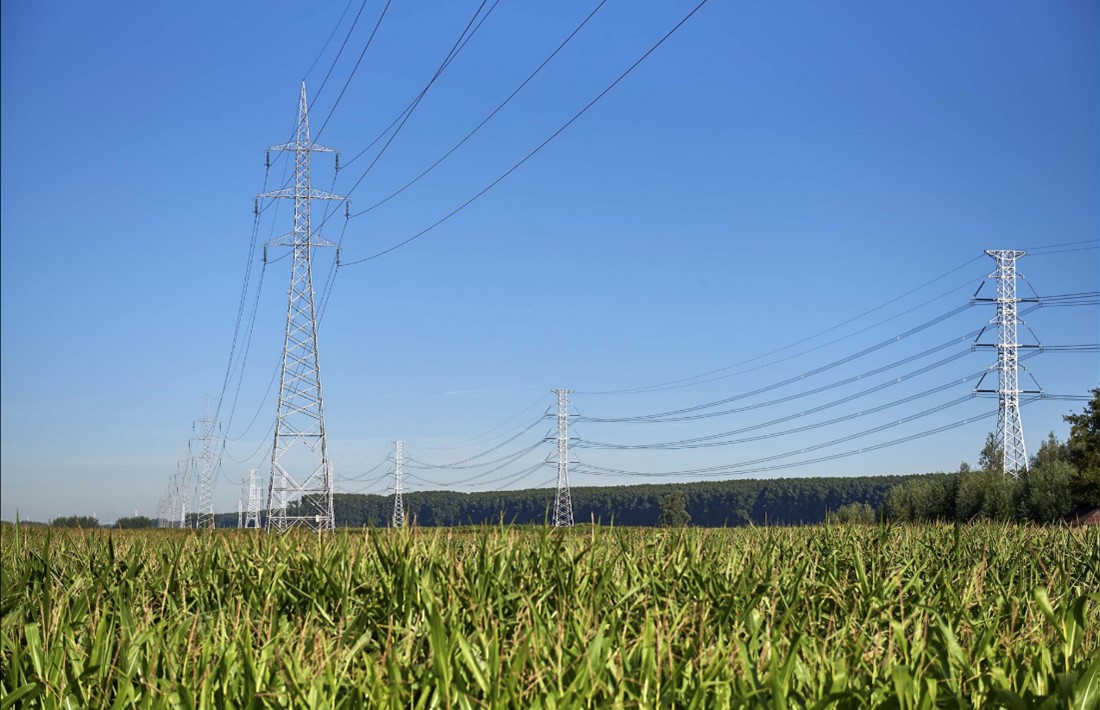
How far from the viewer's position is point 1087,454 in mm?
53812

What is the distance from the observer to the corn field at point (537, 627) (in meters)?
5.46

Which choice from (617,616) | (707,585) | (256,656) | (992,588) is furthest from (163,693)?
(992,588)

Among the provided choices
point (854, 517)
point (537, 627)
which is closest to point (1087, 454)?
point (854, 517)

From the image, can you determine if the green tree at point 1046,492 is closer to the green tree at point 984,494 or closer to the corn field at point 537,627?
the green tree at point 984,494

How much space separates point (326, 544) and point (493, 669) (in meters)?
4.62

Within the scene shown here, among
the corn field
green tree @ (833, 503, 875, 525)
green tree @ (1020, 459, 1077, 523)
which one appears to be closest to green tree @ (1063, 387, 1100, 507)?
green tree @ (1020, 459, 1077, 523)

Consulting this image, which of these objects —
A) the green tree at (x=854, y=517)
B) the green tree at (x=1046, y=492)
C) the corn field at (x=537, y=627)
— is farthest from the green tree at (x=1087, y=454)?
the corn field at (x=537, y=627)

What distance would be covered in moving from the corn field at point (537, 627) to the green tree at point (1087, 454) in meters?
45.9

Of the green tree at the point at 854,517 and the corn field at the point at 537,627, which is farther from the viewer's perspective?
the green tree at the point at 854,517

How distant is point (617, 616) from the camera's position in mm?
7055

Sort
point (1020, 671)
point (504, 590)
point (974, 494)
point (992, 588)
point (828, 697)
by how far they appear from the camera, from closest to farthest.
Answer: point (828, 697), point (1020, 671), point (504, 590), point (992, 588), point (974, 494)

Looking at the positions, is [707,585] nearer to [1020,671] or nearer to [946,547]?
[1020,671]

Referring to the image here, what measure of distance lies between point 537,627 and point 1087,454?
180 feet

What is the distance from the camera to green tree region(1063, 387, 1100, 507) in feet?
169
